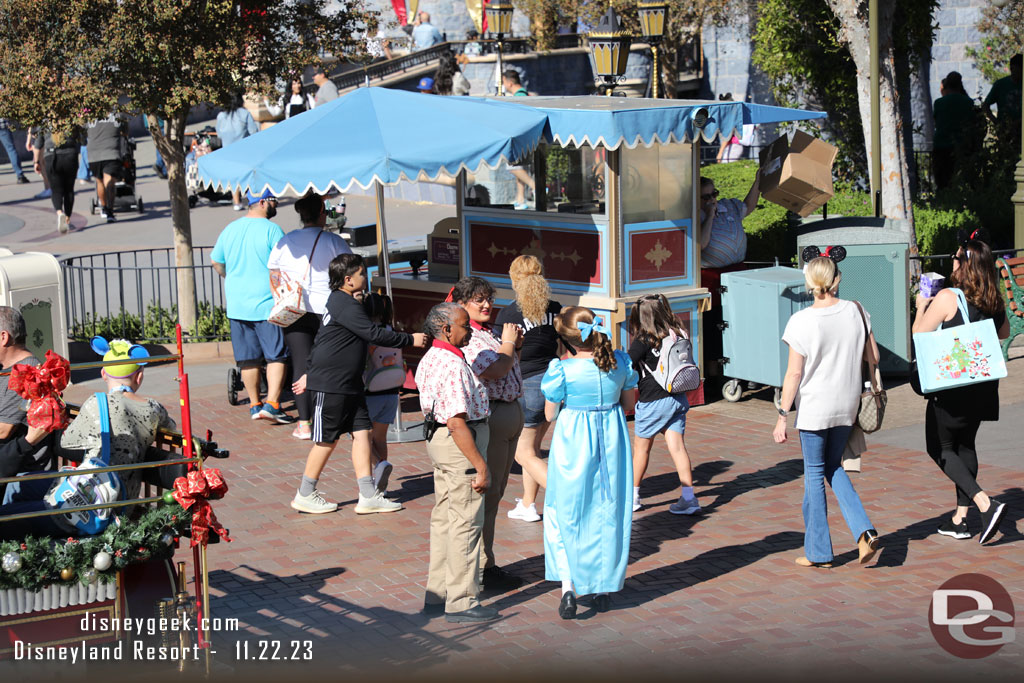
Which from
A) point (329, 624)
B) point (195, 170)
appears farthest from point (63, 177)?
point (329, 624)

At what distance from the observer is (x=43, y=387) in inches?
214

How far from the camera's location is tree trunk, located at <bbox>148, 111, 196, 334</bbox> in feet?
43.2

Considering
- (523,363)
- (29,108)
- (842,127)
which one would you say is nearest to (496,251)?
(523,363)

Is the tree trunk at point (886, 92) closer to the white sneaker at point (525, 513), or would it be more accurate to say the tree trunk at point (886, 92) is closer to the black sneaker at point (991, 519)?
the black sneaker at point (991, 519)

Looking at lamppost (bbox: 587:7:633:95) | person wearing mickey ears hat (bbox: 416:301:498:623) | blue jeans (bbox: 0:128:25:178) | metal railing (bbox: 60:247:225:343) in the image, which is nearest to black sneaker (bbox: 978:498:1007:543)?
person wearing mickey ears hat (bbox: 416:301:498:623)

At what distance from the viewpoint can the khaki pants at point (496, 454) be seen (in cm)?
671

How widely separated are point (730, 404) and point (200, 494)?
20.7 feet

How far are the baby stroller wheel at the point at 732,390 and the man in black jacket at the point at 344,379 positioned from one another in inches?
147

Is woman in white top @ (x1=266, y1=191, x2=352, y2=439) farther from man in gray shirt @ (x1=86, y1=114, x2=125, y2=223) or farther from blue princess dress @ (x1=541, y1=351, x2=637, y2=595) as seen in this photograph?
man in gray shirt @ (x1=86, y1=114, x2=125, y2=223)

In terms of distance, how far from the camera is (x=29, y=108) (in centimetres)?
1180

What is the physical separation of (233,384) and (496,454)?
16.3ft

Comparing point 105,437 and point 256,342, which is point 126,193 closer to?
point 256,342

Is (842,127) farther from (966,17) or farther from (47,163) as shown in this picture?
(47,163)

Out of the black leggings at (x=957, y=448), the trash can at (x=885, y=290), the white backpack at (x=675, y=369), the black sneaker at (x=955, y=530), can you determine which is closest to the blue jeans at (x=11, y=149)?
the trash can at (x=885, y=290)
